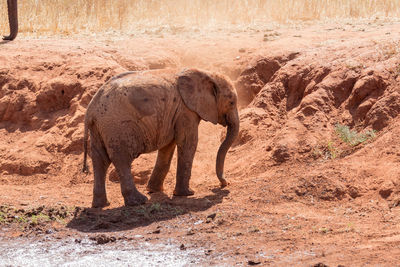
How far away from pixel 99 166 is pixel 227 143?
2136 mm

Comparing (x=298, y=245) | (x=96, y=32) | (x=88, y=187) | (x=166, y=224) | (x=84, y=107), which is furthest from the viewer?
(x=96, y=32)

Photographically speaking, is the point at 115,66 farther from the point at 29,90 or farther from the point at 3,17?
the point at 3,17

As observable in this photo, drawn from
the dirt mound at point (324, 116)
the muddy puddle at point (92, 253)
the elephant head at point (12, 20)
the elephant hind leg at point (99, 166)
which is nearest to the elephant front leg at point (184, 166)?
the elephant hind leg at point (99, 166)

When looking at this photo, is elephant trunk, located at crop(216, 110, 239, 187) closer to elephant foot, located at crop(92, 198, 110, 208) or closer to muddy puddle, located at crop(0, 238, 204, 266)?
elephant foot, located at crop(92, 198, 110, 208)

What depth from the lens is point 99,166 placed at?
8703mm

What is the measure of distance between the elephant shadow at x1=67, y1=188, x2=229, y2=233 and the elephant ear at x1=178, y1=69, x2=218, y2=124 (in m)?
1.31

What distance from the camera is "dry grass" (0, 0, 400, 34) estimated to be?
16578 millimetres

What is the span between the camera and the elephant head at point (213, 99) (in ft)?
30.0

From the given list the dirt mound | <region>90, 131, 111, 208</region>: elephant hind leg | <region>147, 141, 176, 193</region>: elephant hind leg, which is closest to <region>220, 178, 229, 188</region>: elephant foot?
the dirt mound

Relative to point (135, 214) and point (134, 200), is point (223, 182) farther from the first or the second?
point (135, 214)

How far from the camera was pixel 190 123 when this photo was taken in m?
9.17

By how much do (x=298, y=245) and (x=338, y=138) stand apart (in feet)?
11.8

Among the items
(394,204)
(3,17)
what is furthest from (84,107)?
(3,17)

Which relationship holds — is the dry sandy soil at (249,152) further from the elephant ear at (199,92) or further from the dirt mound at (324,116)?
the elephant ear at (199,92)
